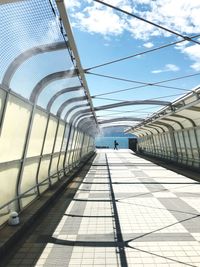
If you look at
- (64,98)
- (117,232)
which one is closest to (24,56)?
(117,232)

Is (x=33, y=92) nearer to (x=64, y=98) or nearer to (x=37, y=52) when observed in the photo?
(x=37, y=52)

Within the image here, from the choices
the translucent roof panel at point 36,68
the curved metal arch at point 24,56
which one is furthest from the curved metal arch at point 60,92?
the curved metal arch at point 24,56

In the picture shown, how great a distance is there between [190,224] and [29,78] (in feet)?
15.9

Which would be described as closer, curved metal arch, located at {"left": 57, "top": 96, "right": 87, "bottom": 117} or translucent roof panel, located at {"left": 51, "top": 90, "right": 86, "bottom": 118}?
translucent roof panel, located at {"left": 51, "top": 90, "right": 86, "bottom": 118}

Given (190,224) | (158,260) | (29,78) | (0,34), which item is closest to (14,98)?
(29,78)

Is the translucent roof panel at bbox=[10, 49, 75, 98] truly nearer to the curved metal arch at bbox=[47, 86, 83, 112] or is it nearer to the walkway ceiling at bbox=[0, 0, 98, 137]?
the walkway ceiling at bbox=[0, 0, 98, 137]

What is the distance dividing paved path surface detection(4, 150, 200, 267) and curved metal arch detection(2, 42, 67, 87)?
307cm

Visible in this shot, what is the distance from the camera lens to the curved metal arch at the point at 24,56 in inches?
214

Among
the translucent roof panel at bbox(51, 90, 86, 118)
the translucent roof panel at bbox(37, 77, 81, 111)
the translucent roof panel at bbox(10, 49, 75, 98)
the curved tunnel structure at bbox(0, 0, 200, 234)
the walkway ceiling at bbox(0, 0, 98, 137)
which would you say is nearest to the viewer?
the walkway ceiling at bbox(0, 0, 98, 137)

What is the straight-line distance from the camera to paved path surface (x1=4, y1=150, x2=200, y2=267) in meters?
5.00

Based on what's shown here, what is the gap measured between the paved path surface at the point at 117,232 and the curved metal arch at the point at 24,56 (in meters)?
3.07

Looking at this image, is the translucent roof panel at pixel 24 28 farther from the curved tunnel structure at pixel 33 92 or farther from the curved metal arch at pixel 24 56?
the curved metal arch at pixel 24 56

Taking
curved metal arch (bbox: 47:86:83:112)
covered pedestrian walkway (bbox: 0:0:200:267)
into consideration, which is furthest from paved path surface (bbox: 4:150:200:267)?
curved metal arch (bbox: 47:86:83:112)

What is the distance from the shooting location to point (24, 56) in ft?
18.1
